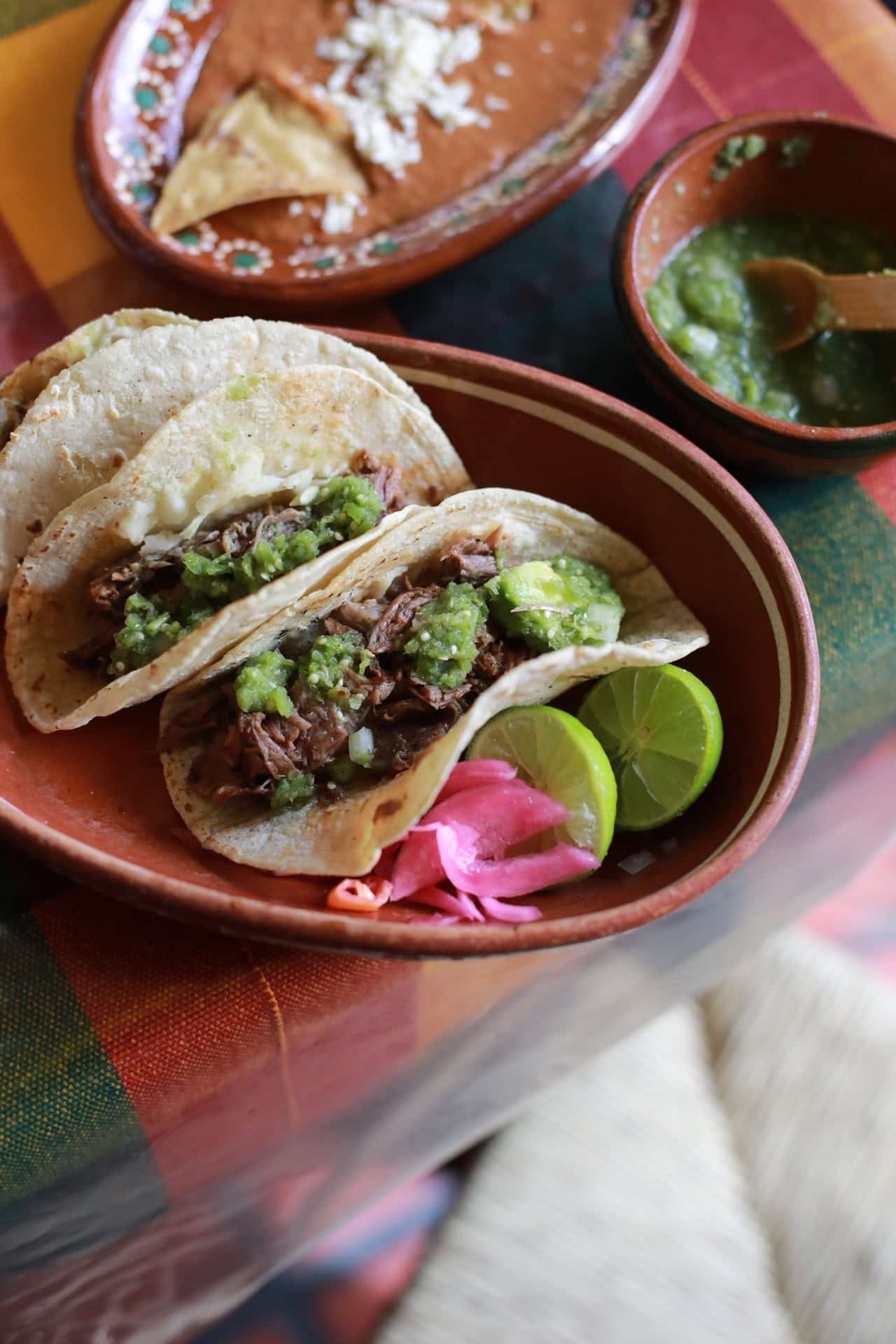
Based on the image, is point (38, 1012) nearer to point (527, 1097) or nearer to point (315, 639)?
point (315, 639)

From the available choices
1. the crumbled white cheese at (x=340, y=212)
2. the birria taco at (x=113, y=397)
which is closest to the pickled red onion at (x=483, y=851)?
the birria taco at (x=113, y=397)

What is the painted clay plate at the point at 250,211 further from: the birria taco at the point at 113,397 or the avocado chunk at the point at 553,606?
the avocado chunk at the point at 553,606

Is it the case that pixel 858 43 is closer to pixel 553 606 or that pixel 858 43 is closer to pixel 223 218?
pixel 223 218

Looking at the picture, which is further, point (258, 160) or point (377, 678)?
point (258, 160)

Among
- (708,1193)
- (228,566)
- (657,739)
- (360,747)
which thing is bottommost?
(708,1193)

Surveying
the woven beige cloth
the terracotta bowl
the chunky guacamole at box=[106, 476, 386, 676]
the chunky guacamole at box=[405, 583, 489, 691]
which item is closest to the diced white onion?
the chunky guacamole at box=[405, 583, 489, 691]

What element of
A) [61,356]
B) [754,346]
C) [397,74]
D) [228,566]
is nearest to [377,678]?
[228,566]

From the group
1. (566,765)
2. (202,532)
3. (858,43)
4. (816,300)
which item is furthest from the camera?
(858,43)

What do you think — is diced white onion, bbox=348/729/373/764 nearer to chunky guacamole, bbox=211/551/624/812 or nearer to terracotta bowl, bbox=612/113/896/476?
chunky guacamole, bbox=211/551/624/812
